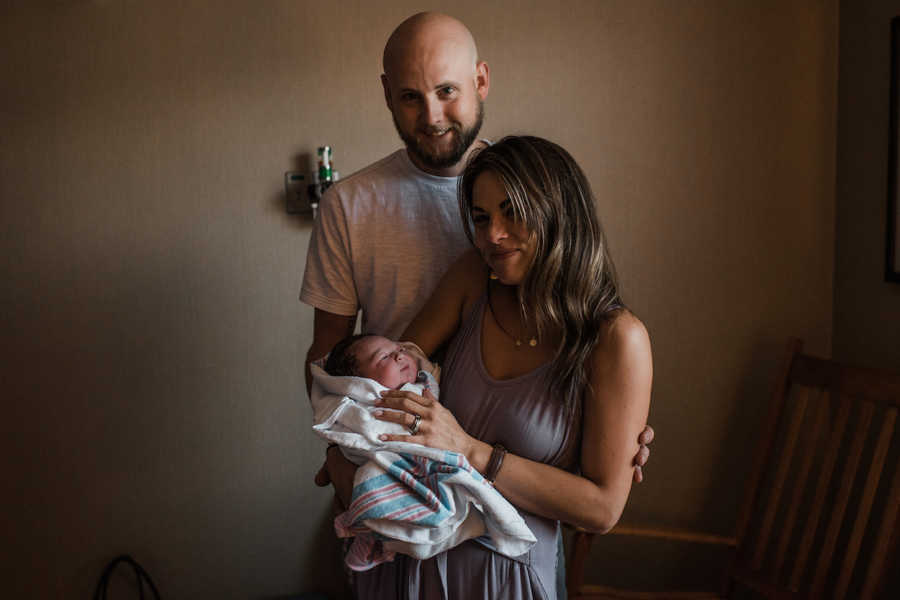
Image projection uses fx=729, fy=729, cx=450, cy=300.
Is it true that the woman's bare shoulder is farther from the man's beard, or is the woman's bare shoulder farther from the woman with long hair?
the man's beard

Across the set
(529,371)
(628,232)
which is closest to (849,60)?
(628,232)

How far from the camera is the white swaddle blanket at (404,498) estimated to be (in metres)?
1.24

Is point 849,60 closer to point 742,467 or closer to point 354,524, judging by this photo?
point 742,467

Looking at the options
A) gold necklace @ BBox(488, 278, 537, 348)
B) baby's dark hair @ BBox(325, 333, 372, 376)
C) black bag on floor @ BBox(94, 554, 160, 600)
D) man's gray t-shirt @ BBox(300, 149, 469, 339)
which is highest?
man's gray t-shirt @ BBox(300, 149, 469, 339)

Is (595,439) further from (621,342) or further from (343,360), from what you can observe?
(343,360)

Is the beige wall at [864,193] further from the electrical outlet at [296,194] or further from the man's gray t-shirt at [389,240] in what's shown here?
the electrical outlet at [296,194]

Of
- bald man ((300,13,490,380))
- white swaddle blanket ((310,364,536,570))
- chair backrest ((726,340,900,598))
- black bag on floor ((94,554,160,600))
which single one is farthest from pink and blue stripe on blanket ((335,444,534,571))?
black bag on floor ((94,554,160,600))

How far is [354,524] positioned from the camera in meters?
1.31

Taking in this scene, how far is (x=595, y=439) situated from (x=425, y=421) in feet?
1.04

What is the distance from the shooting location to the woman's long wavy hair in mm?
1351

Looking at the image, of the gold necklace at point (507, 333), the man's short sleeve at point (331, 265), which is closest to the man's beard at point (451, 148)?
the man's short sleeve at point (331, 265)

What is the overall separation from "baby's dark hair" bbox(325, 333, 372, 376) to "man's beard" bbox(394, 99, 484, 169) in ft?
1.54

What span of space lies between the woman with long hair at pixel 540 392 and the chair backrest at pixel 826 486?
37.5 inches

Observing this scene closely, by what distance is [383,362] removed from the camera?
1.43 m
